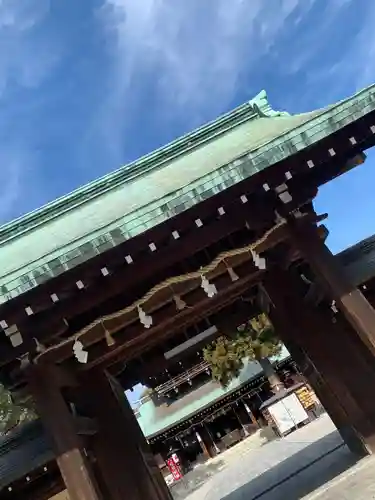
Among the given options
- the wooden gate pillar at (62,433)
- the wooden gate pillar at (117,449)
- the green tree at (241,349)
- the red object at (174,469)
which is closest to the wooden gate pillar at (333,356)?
the wooden gate pillar at (117,449)

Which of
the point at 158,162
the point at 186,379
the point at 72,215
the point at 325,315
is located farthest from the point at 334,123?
the point at 186,379

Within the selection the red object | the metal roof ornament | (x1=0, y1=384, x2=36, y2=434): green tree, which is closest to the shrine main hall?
the metal roof ornament

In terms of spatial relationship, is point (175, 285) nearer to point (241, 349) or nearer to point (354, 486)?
point (354, 486)

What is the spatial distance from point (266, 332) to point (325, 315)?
18894 millimetres

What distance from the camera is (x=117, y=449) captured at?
8.43 metres

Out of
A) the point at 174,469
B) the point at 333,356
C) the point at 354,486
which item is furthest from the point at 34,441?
the point at 174,469

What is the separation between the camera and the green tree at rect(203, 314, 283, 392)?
27625 mm

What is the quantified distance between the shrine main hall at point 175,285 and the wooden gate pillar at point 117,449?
2 centimetres

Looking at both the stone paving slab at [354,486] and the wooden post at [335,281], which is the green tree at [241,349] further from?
the wooden post at [335,281]

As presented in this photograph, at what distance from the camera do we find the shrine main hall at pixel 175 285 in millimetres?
6352

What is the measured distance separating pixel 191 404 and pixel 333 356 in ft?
92.9

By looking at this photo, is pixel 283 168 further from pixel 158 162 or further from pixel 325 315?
pixel 158 162

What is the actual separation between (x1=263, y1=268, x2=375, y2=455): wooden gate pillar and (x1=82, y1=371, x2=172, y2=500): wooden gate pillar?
361 cm

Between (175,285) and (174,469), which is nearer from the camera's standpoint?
(175,285)
